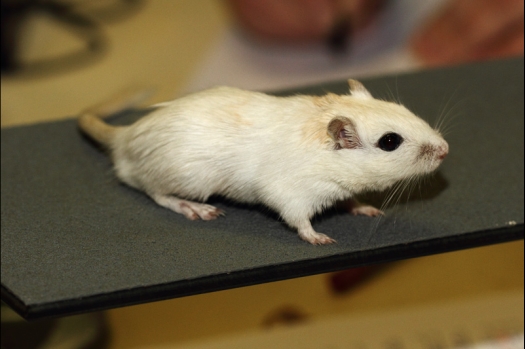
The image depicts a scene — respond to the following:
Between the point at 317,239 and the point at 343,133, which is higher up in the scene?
the point at 343,133

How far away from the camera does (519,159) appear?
2379 millimetres

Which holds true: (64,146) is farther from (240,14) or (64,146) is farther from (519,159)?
(240,14)

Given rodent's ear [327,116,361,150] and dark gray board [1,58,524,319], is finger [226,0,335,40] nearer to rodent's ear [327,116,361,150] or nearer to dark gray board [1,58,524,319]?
dark gray board [1,58,524,319]

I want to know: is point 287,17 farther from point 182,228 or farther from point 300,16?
point 182,228

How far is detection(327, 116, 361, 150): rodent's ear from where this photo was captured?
1.80 meters

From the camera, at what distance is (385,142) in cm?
184

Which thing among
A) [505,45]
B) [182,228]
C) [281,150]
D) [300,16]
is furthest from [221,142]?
[300,16]

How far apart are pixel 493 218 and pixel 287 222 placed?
2.25 feet

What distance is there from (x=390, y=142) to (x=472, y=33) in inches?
110

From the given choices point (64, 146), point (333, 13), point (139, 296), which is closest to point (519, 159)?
point (139, 296)

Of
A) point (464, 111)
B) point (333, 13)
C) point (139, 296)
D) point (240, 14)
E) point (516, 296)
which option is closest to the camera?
point (139, 296)

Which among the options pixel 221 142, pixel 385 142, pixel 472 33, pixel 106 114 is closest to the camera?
pixel 385 142

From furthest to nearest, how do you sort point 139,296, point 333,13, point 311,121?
point 333,13 < point 311,121 < point 139,296

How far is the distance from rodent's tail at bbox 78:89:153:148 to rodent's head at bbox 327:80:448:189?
0.87 m
